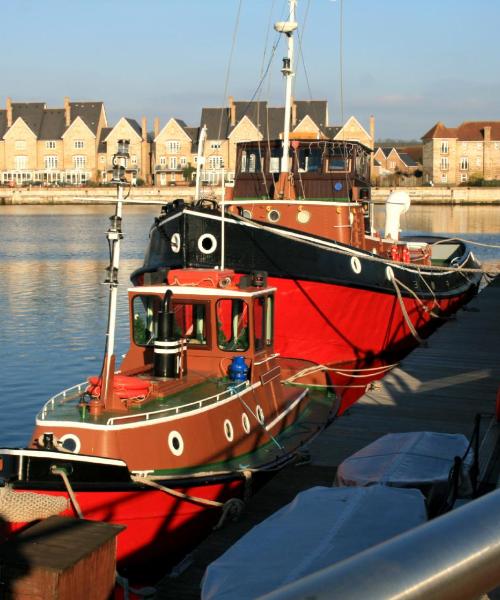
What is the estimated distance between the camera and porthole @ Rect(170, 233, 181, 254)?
19.1 metres

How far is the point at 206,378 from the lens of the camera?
12.2 metres

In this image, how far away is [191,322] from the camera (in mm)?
12734

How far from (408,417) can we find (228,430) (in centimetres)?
343

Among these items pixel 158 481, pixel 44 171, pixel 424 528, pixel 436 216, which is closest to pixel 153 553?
pixel 158 481

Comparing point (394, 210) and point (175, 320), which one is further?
point (394, 210)

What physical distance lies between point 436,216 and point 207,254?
83.9 metres

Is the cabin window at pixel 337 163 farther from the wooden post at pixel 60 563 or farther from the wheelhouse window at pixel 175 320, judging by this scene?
the wooden post at pixel 60 563

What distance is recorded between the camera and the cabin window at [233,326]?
12531mm

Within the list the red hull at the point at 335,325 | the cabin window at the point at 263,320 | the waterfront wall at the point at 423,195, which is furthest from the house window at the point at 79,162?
the cabin window at the point at 263,320

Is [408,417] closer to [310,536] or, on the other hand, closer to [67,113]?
[310,536]

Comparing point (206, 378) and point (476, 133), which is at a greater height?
point (476, 133)

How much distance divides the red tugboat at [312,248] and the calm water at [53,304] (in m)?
4.06

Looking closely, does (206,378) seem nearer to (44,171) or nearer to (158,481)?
(158,481)

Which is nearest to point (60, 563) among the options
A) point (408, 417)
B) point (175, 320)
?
point (175, 320)
